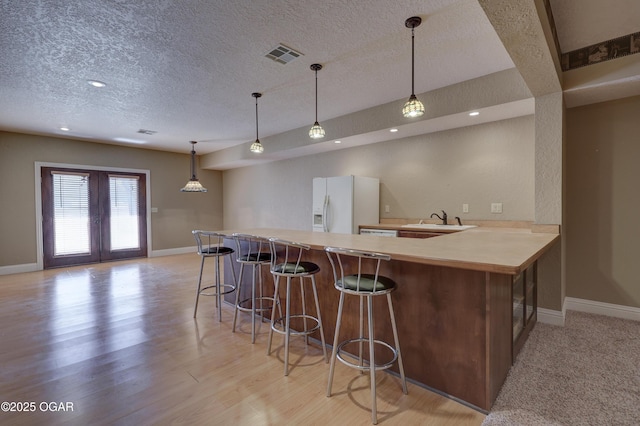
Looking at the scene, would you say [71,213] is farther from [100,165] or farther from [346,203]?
[346,203]

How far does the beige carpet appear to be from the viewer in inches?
66.2

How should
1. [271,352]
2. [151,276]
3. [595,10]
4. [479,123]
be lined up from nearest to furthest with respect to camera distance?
[595,10], [271,352], [479,123], [151,276]

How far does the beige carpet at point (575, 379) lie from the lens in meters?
1.68

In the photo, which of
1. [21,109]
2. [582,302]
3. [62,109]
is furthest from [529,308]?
[21,109]

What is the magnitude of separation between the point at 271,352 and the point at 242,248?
1.34m

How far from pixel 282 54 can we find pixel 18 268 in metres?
6.37

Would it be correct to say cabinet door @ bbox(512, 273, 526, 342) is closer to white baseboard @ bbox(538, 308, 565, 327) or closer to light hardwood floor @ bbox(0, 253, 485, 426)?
white baseboard @ bbox(538, 308, 565, 327)

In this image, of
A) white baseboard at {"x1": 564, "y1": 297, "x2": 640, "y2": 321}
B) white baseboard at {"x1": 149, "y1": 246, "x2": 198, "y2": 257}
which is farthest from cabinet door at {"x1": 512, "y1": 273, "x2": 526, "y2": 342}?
white baseboard at {"x1": 149, "y1": 246, "x2": 198, "y2": 257}

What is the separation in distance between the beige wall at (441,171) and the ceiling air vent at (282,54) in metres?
2.42

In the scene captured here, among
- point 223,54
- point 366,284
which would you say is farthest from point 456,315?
point 223,54

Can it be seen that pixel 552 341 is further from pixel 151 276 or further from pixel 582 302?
pixel 151 276

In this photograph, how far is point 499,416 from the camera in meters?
1.67

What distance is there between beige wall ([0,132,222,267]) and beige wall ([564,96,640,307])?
7.57 metres

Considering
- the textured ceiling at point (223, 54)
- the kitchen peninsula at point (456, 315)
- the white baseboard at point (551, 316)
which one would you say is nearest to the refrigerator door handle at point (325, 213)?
the textured ceiling at point (223, 54)
